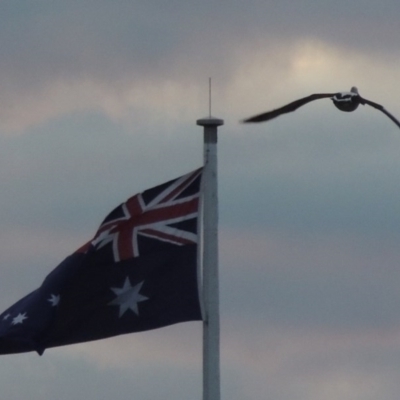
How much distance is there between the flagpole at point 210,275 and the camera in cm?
2591

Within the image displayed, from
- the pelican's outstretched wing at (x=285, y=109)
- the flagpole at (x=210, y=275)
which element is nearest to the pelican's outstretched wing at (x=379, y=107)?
Answer: the pelican's outstretched wing at (x=285, y=109)

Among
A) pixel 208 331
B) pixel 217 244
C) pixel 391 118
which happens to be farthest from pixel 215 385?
pixel 391 118

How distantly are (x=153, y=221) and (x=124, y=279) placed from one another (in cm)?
123

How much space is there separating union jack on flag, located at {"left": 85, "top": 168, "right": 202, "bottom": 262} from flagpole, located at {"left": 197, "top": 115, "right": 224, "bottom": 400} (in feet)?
1.41

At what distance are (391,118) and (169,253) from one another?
6.29 metres

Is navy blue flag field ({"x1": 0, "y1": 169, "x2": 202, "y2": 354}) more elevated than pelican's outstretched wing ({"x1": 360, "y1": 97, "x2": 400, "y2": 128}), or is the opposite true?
pelican's outstretched wing ({"x1": 360, "y1": 97, "x2": 400, "y2": 128})

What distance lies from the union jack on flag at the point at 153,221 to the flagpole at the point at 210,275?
0.43 meters

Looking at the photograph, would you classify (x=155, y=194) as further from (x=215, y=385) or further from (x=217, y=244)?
(x=215, y=385)

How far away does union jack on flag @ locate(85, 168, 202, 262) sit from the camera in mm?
26906

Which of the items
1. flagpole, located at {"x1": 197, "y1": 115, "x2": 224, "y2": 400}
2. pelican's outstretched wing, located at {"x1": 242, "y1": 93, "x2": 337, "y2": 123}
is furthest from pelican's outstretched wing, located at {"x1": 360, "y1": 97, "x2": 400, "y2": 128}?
flagpole, located at {"x1": 197, "y1": 115, "x2": 224, "y2": 400}

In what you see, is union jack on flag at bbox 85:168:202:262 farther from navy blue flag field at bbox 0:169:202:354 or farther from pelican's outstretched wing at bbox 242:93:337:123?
pelican's outstretched wing at bbox 242:93:337:123

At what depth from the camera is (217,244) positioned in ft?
86.3

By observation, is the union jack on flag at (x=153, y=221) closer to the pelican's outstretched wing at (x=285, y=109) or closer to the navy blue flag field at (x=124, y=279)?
the navy blue flag field at (x=124, y=279)

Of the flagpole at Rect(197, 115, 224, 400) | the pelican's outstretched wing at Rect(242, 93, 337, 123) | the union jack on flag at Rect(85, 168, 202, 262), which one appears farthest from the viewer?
the union jack on flag at Rect(85, 168, 202, 262)
